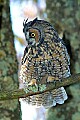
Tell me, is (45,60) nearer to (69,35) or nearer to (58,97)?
(58,97)

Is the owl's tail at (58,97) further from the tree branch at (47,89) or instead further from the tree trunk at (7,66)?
the tree branch at (47,89)

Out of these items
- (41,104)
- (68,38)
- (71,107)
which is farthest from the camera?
(68,38)

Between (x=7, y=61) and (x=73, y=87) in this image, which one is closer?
(x=7, y=61)

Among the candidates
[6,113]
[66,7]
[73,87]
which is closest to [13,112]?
[6,113]

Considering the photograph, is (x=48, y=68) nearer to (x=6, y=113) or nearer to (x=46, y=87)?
(x=6, y=113)

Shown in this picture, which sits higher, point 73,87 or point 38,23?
point 38,23

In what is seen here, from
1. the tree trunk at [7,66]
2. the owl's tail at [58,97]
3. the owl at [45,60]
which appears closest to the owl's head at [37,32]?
the owl at [45,60]
